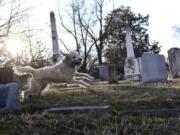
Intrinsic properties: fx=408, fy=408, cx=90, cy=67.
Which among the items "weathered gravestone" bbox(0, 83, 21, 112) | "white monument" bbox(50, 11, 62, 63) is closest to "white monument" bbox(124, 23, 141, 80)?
"white monument" bbox(50, 11, 62, 63)

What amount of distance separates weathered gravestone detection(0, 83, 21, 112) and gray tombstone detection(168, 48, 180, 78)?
1520 cm

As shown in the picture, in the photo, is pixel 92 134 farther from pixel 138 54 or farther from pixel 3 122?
pixel 138 54

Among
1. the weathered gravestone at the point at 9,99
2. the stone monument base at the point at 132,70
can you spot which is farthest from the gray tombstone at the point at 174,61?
the weathered gravestone at the point at 9,99

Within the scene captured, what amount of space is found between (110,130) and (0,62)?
86.0ft

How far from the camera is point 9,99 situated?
797 centimetres

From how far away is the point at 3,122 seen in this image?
6055 millimetres

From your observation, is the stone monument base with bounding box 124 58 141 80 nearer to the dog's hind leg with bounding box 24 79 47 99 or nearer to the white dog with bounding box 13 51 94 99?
the white dog with bounding box 13 51 94 99

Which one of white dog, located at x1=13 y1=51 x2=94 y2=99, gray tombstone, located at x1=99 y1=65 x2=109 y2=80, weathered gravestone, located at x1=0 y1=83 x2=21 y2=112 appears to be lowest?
weathered gravestone, located at x1=0 y1=83 x2=21 y2=112

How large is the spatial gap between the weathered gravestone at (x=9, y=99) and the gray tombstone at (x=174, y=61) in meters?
15.2

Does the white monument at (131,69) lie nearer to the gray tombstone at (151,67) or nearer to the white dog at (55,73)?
the gray tombstone at (151,67)

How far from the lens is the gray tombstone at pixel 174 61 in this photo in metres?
22.2

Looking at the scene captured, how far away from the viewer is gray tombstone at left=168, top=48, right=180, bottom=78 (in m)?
22.2

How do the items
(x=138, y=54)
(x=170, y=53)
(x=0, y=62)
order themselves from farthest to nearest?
1. (x=138, y=54)
2. (x=0, y=62)
3. (x=170, y=53)

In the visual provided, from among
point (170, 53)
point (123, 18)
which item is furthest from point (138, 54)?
point (170, 53)
